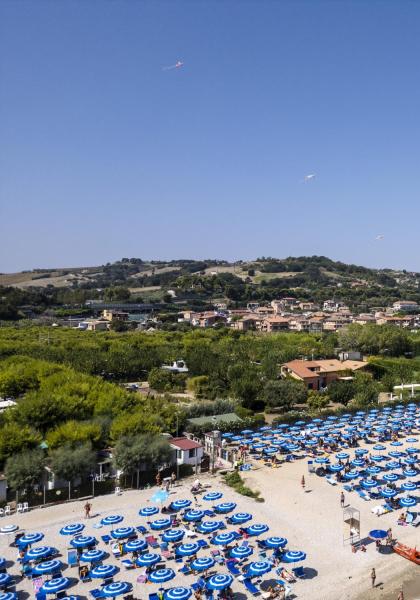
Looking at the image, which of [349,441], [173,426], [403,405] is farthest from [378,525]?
[403,405]

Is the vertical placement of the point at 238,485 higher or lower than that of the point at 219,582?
lower

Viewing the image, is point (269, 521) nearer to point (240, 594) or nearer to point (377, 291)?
point (240, 594)

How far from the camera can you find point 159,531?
763 inches

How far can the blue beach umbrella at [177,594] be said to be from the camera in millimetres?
14219

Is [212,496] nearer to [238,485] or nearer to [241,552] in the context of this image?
[238,485]

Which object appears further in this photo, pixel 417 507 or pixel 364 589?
pixel 417 507

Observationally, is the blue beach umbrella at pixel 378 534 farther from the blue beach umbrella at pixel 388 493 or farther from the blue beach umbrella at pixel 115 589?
the blue beach umbrella at pixel 115 589

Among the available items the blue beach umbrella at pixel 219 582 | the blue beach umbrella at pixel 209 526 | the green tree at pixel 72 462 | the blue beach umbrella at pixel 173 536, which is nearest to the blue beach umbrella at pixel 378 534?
the blue beach umbrella at pixel 209 526

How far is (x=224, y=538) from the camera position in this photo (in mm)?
17625

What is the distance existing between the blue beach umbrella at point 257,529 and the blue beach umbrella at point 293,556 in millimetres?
1830

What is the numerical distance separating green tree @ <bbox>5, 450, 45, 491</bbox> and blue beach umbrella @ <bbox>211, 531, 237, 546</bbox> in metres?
9.07

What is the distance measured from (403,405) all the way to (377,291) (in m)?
136

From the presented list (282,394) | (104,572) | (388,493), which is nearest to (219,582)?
(104,572)

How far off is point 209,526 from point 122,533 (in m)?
3.20
